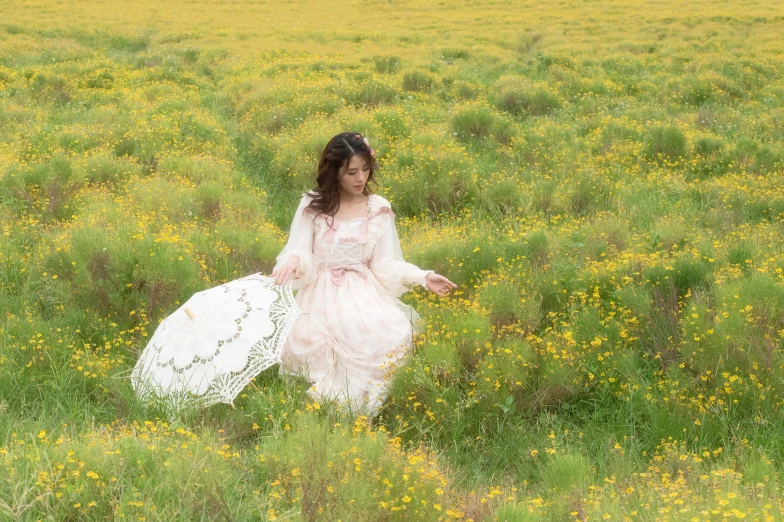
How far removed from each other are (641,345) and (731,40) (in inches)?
536

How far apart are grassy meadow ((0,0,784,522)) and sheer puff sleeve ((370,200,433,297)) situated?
0.30 meters

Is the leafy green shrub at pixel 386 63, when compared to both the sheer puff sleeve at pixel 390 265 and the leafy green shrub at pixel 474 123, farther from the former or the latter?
the sheer puff sleeve at pixel 390 265

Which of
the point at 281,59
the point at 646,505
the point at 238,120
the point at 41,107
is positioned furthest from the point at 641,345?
the point at 281,59

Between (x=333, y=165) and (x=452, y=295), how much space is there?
1166 millimetres

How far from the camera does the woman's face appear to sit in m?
5.19

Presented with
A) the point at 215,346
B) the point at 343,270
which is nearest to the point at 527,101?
the point at 343,270

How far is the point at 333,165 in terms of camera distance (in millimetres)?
5250

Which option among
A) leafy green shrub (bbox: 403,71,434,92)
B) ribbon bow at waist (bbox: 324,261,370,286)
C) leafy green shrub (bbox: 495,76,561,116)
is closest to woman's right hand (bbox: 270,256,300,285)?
ribbon bow at waist (bbox: 324,261,370,286)

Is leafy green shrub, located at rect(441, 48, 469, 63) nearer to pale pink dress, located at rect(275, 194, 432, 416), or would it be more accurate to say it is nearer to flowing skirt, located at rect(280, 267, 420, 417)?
pale pink dress, located at rect(275, 194, 432, 416)

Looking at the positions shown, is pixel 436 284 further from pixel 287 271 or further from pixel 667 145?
pixel 667 145

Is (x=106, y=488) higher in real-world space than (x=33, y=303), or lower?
higher

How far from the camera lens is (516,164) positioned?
30.1 ft

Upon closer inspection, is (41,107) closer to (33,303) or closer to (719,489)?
(33,303)

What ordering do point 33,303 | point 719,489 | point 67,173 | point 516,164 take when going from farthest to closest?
point 516,164
point 67,173
point 33,303
point 719,489
